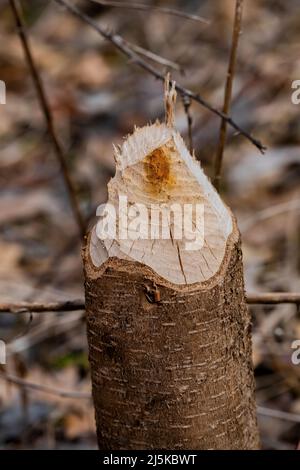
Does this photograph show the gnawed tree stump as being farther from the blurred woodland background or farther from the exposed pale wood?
the blurred woodland background

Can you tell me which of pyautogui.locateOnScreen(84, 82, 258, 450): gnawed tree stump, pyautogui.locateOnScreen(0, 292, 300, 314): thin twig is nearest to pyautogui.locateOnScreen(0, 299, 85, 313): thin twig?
pyautogui.locateOnScreen(0, 292, 300, 314): thin twig

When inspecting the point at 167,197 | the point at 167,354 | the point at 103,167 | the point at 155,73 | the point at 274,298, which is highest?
the point at 103,167

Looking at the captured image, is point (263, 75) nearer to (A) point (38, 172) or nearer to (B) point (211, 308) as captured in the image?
(A) point (38, 172)

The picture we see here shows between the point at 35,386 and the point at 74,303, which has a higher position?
the point at 74,303

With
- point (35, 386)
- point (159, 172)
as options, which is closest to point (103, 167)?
point (35, 386)

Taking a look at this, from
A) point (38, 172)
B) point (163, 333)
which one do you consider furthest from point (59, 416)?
point (38, 172)

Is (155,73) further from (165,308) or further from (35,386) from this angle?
(35,386)
